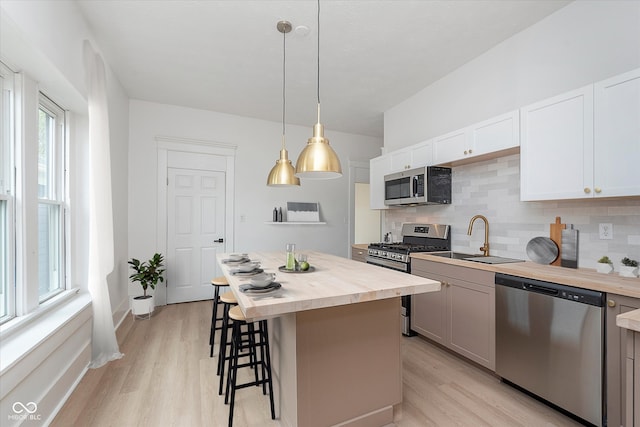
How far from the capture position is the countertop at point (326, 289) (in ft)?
4.37

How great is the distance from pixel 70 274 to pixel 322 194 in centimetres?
372

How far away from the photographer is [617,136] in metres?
1.84

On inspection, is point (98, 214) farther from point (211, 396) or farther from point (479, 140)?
point (479, 140)

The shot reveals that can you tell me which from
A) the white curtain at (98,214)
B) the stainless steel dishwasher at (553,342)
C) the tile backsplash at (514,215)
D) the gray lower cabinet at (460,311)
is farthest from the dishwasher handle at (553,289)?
the white curtain at (98,214)

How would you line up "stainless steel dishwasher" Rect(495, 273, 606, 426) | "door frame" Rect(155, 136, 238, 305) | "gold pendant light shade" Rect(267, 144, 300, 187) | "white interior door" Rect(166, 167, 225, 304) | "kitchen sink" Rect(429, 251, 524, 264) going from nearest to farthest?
1. "stainless steel dishwasher" Rect(495, 273, 606, 426)
2. "kitchen sink" Rect(429, 251, 524, 264)
3. "gold pendant light shade" Rect(267, 144, 300, 187)
4. "door frame" Rect(155, 136, 238, 305)
5. "white interior door" Rect(166, 167, 225, 304)

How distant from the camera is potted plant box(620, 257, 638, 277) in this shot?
6.13 ft

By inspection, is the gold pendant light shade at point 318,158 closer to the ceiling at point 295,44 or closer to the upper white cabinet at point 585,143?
the ceiling at point 295,44

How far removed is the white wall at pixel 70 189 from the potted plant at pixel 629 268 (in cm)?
348

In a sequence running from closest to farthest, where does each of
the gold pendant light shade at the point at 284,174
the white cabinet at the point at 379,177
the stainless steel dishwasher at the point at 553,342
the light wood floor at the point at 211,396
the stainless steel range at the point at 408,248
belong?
1. the stainless steel dishwasher at the point at 553,342
2. the light wood floor at the point at 211,396
3. the gold pendant light shade at the point at 284,174
4. the stainless steel range at the point at 408,248
5. the white cabinet at the point at 379,177

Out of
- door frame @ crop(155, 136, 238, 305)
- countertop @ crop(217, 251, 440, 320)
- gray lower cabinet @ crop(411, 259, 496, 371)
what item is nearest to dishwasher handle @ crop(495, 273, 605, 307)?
gray lower cabinet @ crop(411, 259, 496, 371)

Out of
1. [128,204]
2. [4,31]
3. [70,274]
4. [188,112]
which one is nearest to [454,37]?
[4,31]

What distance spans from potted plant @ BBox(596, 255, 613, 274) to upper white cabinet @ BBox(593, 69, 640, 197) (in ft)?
1.52

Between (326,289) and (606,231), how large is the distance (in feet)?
6.91

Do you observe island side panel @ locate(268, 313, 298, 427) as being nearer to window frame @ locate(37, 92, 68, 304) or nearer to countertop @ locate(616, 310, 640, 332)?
countertop @ locate(616, 310, 640, 332)
